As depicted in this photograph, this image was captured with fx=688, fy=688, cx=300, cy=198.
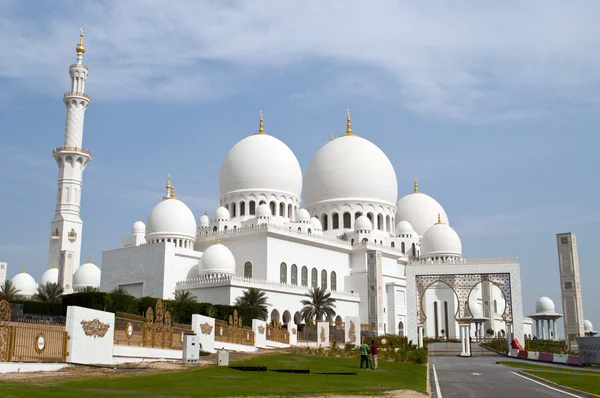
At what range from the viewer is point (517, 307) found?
4256 cm

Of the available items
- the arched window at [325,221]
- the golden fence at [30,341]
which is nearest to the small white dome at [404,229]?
the arched window at [325,221]

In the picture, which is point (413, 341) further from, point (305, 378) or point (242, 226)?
point (305, 378)

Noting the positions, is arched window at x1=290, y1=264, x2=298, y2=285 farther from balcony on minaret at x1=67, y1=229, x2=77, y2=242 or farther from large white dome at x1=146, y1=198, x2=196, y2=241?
balcony on minaret at x1=67, y1=229, x2=77, y2=242

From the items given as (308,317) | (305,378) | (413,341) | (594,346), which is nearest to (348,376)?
(305,378)

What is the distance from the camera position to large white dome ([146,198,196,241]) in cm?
5222

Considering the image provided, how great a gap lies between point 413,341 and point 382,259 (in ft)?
54.5

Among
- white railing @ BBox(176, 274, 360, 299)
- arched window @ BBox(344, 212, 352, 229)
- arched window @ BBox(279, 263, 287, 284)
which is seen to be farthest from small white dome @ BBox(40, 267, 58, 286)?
arched window @ BBox(344, 212, 352, 229)

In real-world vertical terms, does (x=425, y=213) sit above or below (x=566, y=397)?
above

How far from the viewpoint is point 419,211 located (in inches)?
2842

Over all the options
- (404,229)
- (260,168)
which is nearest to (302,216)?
(260,168)

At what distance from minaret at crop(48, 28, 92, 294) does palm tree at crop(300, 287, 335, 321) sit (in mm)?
18871

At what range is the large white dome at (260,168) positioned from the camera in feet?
189

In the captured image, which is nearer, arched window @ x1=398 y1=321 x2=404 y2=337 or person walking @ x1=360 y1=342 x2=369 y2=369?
person walking @ x1=360 y1=342 x2=369 y2=369

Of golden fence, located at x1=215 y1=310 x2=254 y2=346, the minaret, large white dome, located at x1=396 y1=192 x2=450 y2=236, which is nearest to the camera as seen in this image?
golden fence, located at x1=215 y1=310 x2=254 y2=346
